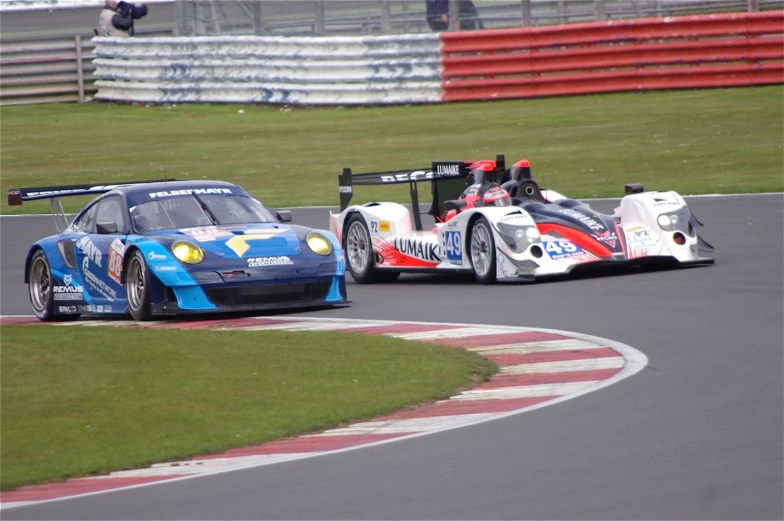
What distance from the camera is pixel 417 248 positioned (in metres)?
14.2

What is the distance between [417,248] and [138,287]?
3202 millimetres

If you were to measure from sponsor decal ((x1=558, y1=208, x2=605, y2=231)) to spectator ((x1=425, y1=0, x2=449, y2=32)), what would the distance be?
55.5 ft

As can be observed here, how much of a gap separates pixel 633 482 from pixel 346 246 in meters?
9.61

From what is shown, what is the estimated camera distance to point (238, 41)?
3166cm

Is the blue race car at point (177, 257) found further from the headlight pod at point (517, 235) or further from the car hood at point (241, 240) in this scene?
the headlight pod at point (517, 235)

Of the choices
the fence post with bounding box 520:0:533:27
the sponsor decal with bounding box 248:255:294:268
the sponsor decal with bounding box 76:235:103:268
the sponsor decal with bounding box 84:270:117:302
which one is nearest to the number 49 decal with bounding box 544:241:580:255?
the sponsor decal with bounding box 248:255:294:268

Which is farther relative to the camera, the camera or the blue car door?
the camera

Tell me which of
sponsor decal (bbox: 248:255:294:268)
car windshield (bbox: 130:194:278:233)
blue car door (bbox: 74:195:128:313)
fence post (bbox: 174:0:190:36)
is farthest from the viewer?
fence post (bbox: 174:0:190:36)

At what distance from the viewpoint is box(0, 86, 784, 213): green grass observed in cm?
2212

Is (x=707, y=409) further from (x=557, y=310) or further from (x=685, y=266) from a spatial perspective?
(x=685, y=266)

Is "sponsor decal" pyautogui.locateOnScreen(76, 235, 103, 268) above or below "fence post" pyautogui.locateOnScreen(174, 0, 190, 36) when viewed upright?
below

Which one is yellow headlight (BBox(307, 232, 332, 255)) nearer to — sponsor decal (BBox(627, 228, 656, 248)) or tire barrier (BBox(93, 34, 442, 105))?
sponsor decal (BBox(627, 228, 656, 248))

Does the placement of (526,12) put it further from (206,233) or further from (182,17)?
(206,233)

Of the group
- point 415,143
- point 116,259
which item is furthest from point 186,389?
point 415,143
